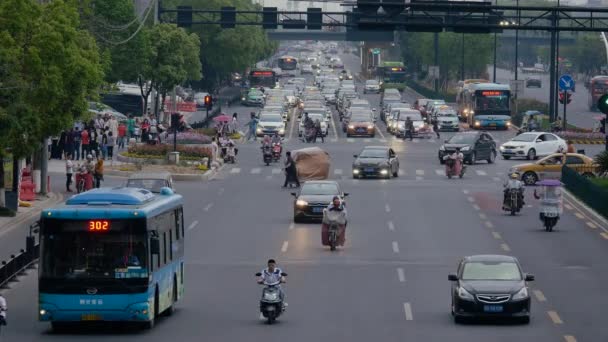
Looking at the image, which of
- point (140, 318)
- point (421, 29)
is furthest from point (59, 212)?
Result: point (421, 29)

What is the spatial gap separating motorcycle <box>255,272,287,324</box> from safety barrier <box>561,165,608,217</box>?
23859 mm

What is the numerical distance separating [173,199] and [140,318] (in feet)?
13.3

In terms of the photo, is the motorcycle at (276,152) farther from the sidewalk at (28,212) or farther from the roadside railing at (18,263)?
the roadside railing at (18,263)

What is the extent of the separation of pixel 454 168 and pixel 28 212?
22.8 m

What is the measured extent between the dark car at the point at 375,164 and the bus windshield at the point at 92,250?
39.8m

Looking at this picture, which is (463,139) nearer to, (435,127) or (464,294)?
(435,127)

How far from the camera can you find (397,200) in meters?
57.8

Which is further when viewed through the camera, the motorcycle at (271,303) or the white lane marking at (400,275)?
the white lane marking at (400,275)

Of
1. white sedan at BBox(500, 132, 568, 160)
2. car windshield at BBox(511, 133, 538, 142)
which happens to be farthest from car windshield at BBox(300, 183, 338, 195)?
car windshield at BBox(511, 133, 538, 142)

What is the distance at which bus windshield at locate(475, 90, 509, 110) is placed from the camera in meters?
103

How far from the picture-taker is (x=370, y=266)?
129 feet

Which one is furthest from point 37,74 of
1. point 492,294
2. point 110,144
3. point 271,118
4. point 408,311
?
point 271,118

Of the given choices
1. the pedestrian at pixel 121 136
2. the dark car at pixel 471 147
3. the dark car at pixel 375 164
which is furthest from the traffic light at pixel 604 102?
the pedestrian at pixel 121 136

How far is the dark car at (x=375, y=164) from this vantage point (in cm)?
6712
